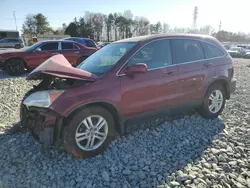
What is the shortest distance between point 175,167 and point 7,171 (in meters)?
2.32

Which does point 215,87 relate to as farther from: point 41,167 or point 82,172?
point 41,167

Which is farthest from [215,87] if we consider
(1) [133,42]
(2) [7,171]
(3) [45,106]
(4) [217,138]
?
(2) [7,171]

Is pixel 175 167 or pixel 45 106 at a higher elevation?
pixel 45 106

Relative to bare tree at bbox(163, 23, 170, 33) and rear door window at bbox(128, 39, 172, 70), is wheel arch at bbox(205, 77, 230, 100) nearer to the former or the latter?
rear door window at bbox(128, 39, 172, 70)

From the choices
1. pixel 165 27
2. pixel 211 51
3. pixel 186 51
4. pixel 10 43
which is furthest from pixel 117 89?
pixel 165 27

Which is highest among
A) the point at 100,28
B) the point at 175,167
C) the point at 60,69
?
the point at 100,28

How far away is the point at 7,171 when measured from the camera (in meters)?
2.85

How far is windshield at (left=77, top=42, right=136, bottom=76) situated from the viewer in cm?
333

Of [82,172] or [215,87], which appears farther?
[215,87]

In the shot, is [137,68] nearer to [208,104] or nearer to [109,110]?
[109,110]

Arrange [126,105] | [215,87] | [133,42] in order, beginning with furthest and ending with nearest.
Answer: [215,87] → [133,42] → [126,105]

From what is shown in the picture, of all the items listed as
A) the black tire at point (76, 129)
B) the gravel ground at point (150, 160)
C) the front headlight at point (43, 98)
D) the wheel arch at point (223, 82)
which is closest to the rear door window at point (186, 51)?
the wheel arch at point (223, 82)

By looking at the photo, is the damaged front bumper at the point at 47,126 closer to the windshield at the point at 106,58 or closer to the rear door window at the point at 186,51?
the windshield at the point at 106,58

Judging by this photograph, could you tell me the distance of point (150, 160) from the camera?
9.98 ft
